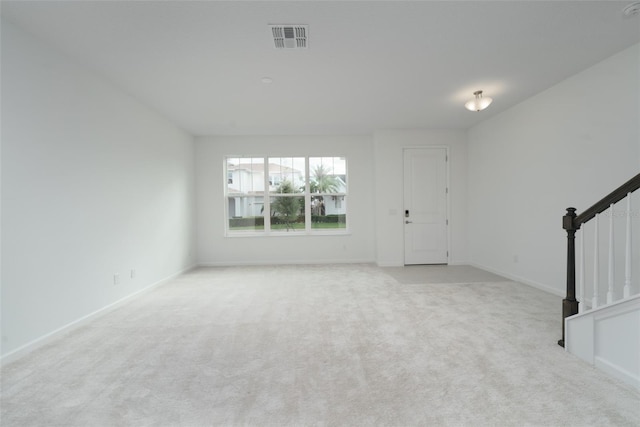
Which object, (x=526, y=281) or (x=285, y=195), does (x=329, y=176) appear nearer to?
(x=285, y=195)

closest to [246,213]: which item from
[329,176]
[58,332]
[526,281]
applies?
[329,176]

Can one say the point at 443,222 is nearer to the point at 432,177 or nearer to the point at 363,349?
the point at 432,177

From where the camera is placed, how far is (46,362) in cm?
226

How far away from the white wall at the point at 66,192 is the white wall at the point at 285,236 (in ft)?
5.27

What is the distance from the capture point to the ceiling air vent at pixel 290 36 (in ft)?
8.23

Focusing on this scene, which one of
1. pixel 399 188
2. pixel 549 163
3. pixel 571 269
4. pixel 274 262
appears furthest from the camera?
pixel 274 262

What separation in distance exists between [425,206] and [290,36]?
4.30 m

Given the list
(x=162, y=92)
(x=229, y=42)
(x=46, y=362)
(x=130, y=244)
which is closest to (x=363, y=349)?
(x=46, y=362)

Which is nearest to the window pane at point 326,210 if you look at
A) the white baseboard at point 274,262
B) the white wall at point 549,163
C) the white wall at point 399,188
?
the white baseboard at point 274,262

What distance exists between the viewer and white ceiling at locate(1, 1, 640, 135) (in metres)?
2.29

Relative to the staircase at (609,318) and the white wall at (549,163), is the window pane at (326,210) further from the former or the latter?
the staircase at (609,318)

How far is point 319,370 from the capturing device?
211cm

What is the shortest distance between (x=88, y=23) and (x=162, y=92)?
4.71ft

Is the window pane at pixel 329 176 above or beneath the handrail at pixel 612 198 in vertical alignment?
above
